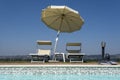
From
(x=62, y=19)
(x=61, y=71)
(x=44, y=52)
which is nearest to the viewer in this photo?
(x=61, y=71)

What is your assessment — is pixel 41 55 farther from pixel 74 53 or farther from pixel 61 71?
pixel 61 71

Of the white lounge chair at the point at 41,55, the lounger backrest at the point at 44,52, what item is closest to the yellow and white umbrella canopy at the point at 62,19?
the white lounge chair at the point at 41,55

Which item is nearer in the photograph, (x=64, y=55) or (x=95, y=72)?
(x=95, y=72)

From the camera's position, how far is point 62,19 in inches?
596

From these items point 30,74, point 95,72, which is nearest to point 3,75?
point 30,74

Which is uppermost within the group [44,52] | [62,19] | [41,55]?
[62,19]

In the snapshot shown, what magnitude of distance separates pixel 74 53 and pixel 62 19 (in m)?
2.21

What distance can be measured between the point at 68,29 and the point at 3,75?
570 centimetres

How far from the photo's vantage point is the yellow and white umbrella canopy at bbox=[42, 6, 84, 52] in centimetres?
1434

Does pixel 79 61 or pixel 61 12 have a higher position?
pixel 61 12

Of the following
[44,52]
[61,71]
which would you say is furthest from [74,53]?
[61,71]

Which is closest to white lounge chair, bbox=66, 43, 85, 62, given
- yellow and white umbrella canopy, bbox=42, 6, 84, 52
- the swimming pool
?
yellow and white umbrella canopy, bbox=42, 6, 84, 52

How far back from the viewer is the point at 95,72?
10969mm

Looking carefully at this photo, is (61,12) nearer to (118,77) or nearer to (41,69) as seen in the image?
(41,69)
